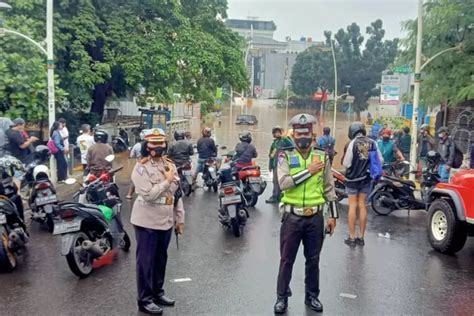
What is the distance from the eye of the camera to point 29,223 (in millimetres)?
9383

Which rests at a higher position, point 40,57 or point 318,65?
point 318,65

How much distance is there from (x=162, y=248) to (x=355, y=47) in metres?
65.4

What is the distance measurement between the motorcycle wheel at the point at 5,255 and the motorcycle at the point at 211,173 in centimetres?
661

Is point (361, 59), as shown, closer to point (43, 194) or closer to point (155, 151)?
point (43, 194)

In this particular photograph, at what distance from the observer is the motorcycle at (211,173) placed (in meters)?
13.0

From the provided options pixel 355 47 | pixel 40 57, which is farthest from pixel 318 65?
pixel 40 57

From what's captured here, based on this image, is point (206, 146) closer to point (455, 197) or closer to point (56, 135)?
point (56, 135)

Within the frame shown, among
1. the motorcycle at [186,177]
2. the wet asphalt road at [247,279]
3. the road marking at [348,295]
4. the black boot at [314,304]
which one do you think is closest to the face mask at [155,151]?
the wet asphalt road at [247,279]

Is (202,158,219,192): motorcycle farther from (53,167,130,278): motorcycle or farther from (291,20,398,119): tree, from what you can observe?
(291,20,398,119): tree

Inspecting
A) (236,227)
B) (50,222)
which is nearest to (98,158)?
(50,222)

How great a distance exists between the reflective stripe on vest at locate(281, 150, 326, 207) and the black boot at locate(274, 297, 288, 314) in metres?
0.98

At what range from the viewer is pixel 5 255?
658 centimetres

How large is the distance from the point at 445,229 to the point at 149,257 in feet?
15.6

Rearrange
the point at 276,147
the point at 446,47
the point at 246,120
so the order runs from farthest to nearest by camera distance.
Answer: the point at 246,120
the point at 446,47
the point at 276,147
